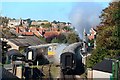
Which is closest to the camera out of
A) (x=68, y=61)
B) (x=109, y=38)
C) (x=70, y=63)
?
(x=70, y=63)

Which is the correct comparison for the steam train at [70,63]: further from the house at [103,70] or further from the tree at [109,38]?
the house at [103,70]

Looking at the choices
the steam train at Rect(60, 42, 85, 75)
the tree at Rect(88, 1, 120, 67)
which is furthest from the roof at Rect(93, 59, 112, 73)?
the tree at Rect(88, 1, 120, 67)

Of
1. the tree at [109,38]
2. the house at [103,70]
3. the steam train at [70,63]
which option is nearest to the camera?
the house at [103,70]

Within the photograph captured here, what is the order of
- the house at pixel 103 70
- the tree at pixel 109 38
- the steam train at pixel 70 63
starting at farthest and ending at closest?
the tree at pixel 109 38, the steam train at pixel 70 63, the house at pixel 103 70

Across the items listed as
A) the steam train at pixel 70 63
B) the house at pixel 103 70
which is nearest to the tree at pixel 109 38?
the steam train at pixel 70 63

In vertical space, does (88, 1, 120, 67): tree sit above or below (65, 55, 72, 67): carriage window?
above

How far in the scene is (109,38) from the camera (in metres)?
6.30

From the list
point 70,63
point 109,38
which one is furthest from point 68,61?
point 109,38

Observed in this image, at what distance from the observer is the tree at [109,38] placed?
6.25m

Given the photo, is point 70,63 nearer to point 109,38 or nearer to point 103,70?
point 109,38

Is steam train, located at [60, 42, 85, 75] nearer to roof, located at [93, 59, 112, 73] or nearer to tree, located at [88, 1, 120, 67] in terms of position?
tree, located at [88, 1, 120, 67]

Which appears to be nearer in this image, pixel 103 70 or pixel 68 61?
pixel 103 70

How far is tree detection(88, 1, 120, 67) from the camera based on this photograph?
625 centimetres

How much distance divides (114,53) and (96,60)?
50cm
